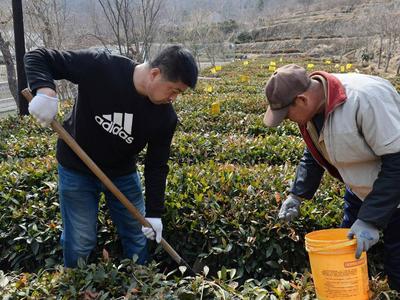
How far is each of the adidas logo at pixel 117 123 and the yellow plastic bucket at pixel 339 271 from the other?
129 cm

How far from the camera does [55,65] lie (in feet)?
8.51

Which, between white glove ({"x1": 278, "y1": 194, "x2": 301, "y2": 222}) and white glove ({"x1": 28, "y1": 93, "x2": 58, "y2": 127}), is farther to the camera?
white glove ({"x1": 278, "y1": 194, "x2": 301, "y2": 222})

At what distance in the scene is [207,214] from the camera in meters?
3.26

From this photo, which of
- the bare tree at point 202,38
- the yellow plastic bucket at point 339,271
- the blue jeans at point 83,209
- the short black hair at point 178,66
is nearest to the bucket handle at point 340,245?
the yellow plastic bucket at point 339,271

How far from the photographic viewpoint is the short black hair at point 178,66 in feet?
7.72

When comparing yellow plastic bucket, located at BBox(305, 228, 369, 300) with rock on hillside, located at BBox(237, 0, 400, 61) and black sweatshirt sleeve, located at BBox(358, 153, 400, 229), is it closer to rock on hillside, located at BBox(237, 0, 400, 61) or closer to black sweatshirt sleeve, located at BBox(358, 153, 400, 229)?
black sweatshirt sleeve, located at BBox(358, 153, 400, 229)

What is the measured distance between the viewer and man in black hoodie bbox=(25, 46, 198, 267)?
7.95 feet

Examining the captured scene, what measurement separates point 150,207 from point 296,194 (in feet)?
3.02

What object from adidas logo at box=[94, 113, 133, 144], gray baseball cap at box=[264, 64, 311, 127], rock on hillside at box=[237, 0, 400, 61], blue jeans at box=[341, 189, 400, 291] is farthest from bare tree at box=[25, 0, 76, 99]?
rock on hillside at box=[237, 0, 400, 61]

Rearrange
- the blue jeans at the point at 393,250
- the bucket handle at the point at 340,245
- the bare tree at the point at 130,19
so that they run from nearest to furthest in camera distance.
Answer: the bucket handle at the point at 340,245 → the blue jeans at the point at 393,250 → the bare tree at the point at 130,19

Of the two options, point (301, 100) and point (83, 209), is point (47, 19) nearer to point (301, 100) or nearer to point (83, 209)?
point (83, 209)

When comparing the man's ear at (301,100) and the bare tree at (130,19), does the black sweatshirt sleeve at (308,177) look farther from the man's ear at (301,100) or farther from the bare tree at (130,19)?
the bare tree at (130,19)

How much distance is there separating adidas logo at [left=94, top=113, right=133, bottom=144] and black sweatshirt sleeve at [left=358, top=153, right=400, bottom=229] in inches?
55.0

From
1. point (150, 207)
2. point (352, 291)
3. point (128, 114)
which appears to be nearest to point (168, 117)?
point (128, 114)
